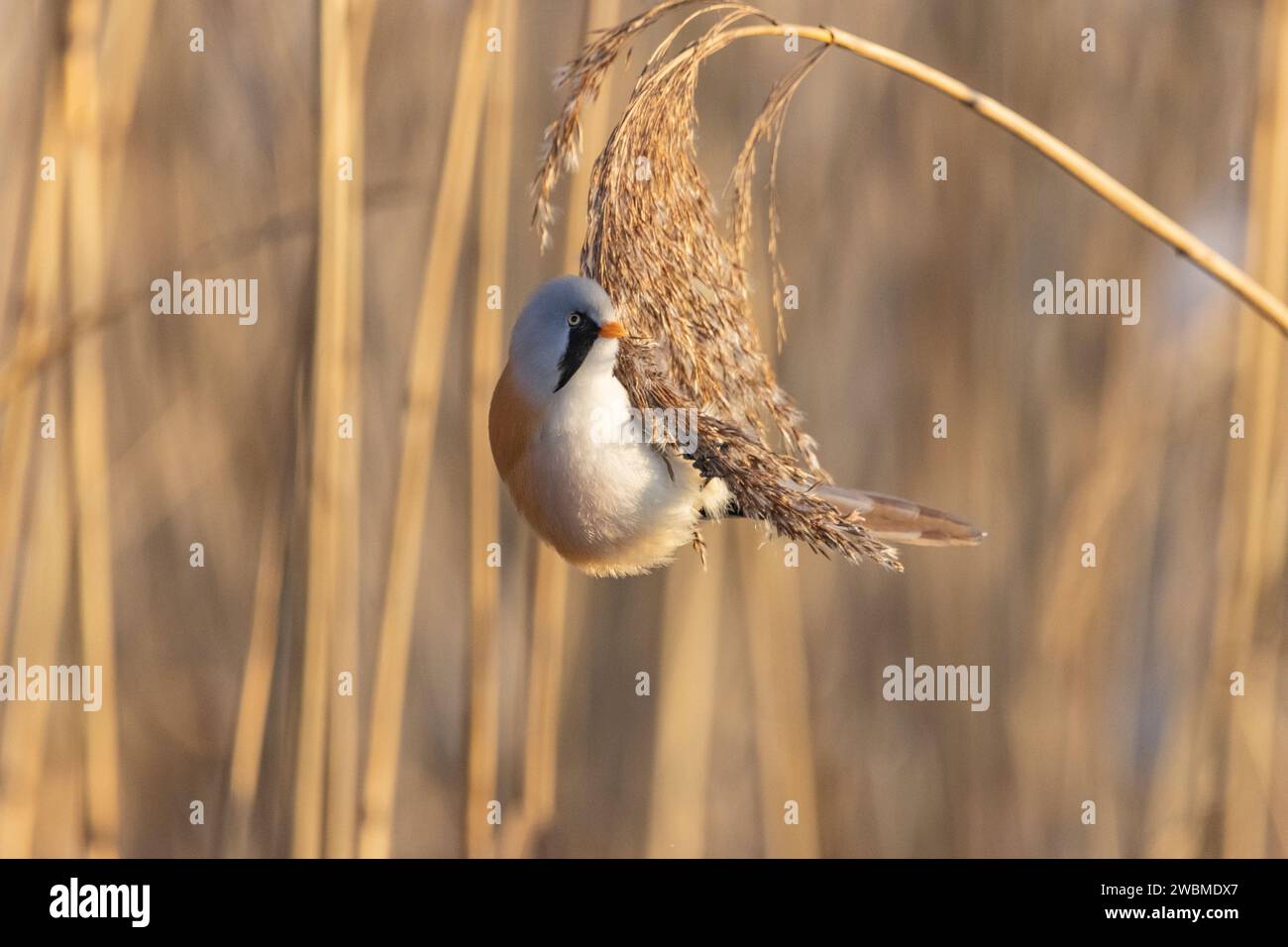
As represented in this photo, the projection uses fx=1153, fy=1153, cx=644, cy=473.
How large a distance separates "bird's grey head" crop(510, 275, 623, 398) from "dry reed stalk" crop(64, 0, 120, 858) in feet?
3.14

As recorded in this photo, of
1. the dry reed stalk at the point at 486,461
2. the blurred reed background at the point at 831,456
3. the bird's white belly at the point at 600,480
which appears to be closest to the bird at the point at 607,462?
the bird's white belly at the point at 600,480

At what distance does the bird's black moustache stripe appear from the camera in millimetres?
1067

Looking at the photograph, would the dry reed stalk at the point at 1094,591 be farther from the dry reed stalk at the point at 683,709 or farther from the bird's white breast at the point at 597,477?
the bird's white breast at the point at 597,477

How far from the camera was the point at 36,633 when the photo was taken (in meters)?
1.88

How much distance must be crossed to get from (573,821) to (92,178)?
1363mm

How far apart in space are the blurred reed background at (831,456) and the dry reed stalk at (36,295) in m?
0.12

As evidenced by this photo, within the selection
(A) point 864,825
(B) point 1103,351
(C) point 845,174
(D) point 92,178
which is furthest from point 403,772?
(B) point 1103,351

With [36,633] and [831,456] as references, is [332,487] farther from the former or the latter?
[831,456]

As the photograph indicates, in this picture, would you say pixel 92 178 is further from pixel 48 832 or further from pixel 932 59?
pixel 932 59

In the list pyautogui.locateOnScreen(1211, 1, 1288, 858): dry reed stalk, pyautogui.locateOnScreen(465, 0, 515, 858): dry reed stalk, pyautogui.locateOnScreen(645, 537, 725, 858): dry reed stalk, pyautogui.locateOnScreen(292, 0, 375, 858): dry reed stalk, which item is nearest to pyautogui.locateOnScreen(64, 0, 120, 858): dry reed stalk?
pyautogui.locateOnScreen(292, 0, 375, 858): dry reed stalk

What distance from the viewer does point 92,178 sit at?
1743 millimetres

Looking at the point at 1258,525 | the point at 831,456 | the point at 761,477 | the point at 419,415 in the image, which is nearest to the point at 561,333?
the point at 761,477

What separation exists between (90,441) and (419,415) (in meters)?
0.54

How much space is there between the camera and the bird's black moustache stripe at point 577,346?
1067 millimetres
